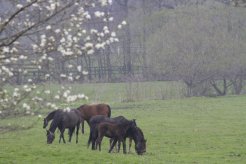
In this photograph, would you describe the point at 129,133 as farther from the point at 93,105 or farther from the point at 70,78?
Answer: the point at 70,78

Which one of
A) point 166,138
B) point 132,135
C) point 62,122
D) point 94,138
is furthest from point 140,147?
point 166,138

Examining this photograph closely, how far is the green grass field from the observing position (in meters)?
17.6

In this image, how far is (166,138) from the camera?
2538 centimetres

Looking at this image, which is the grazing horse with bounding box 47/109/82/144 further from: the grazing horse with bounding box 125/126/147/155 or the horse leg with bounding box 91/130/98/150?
the grazing horse with bounding box 125/126/147/155

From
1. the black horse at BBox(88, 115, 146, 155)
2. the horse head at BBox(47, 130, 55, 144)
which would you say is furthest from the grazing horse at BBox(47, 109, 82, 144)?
the black horse at BBox(88, 115, 146, 155)

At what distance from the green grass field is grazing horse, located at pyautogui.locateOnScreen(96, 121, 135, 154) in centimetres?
61

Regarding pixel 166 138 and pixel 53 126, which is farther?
pixel 166 138

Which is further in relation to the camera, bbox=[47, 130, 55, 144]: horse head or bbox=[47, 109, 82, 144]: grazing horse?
bbox=[47, 109, 82, 144]: grazing horse

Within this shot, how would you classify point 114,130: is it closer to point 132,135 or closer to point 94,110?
point 132,135

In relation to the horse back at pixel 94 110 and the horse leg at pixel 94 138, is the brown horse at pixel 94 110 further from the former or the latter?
the horse leg at pixel 94 138

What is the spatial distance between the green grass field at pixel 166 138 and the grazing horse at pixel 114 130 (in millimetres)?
610

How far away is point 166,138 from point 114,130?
6.35 metres

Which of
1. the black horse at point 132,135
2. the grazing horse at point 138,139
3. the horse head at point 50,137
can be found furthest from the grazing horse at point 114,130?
the horse head at point 50,137

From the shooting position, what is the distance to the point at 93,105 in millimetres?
25594
